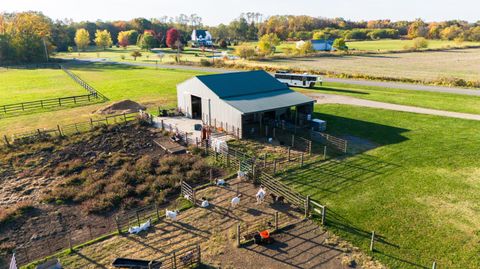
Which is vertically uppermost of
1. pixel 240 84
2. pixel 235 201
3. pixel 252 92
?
pixel 240 84

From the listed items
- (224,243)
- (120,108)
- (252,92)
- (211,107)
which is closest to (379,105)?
(252,92)

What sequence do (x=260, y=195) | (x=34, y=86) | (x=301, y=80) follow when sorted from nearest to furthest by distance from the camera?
(x=260, y=195)
(x=301, y=80)
(x=34, y=86)

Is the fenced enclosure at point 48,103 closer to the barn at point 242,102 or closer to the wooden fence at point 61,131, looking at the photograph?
the wooden fence at point 61,131

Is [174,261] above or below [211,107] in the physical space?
below

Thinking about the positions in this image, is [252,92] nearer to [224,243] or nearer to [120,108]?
[120,108]

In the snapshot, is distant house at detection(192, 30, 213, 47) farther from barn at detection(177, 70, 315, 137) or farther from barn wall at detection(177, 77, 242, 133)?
barn at detection(177, 70, 315, 137)

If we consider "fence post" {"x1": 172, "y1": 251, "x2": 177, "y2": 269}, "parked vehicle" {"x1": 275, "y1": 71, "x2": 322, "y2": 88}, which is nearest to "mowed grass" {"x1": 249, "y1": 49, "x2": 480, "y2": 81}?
"parked vehicle" {"x1": 275, "y1": 71, "x2": 322, "y2": 88}

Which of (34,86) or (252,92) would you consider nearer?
(252,92)

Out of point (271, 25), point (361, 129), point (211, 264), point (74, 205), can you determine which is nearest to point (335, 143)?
point (361, 129)
